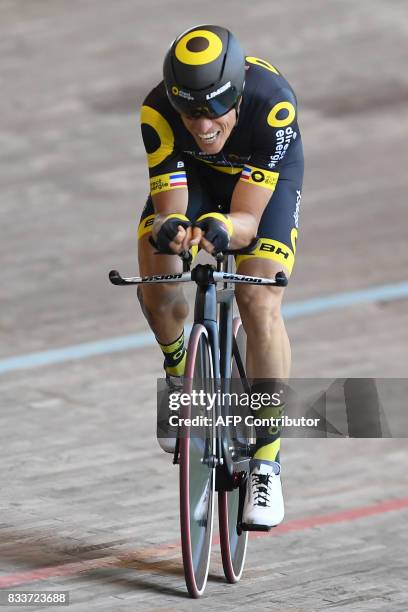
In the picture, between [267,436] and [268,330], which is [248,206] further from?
[267,436]

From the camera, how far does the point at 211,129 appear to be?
170 inches

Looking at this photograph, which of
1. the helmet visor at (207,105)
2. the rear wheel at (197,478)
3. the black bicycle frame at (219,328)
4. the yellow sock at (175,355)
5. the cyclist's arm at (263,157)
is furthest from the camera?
the yellow sock at (175,355)

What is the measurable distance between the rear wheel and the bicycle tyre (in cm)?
8

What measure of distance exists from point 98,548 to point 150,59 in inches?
302

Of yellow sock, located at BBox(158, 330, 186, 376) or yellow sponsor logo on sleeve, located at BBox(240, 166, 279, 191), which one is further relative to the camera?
yellow sock, located at BBox(158, 330, 186, 376)

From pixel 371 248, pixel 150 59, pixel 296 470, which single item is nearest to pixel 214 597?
pixel 296 470

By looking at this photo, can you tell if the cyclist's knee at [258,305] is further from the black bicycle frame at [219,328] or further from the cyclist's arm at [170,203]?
the cyclist's arm at [170,203]

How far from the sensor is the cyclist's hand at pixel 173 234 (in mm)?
4184

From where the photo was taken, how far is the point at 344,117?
36.8ft

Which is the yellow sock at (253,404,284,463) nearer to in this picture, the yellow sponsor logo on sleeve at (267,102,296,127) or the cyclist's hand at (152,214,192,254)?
the cyclist's hand at (152,214,192,254)

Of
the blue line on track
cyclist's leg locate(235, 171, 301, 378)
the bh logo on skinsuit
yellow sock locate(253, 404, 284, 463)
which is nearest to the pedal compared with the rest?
yellow sock locate(253, 404, 284, 463)

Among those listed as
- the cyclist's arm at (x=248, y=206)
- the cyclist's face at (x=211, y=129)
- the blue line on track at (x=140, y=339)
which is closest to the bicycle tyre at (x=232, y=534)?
the cyclist's arm at (x=248, y=206)

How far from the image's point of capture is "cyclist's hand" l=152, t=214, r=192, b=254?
4.18 meters

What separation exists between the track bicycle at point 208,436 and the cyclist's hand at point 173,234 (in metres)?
0.11
